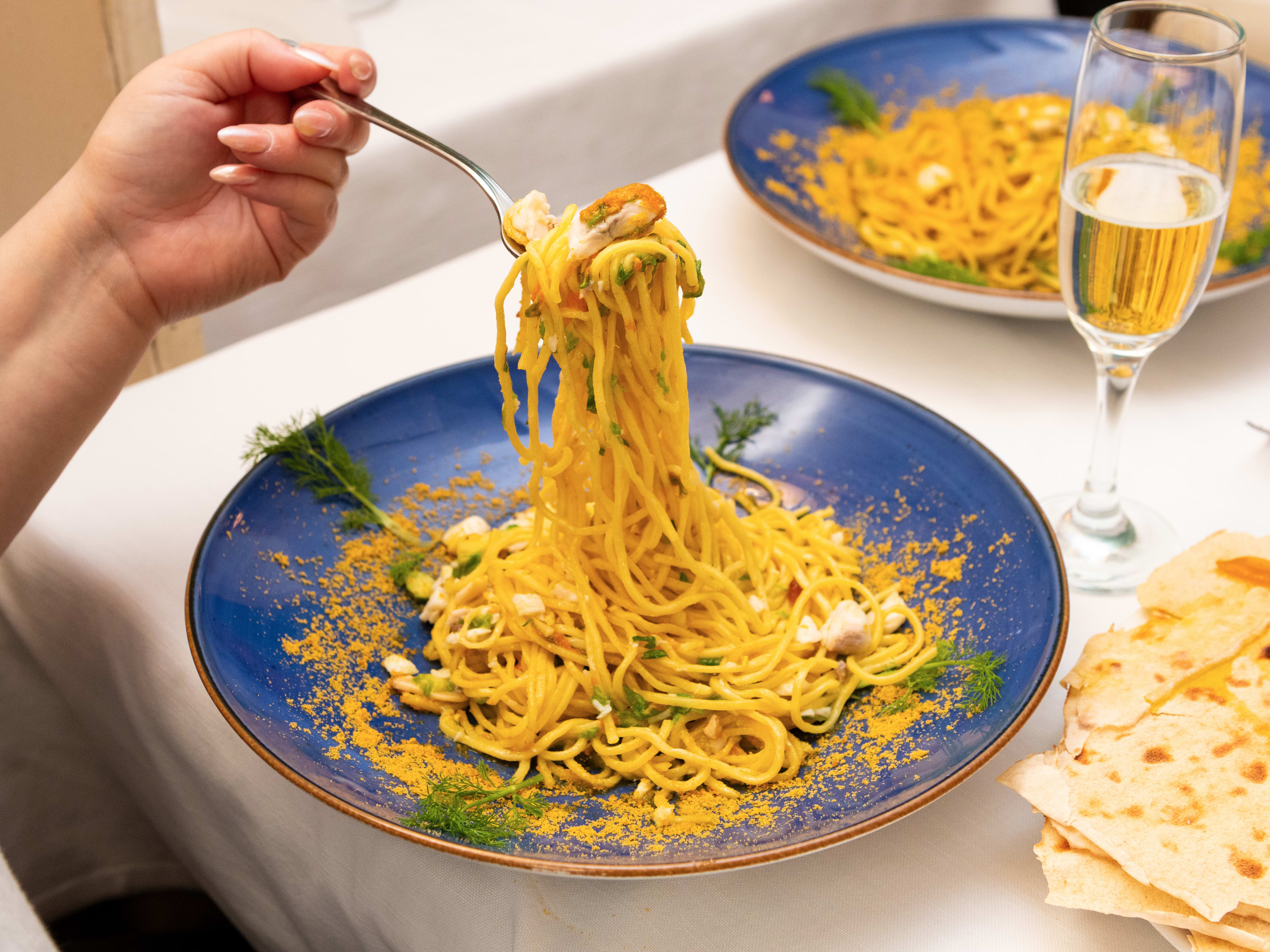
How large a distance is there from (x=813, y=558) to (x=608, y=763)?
43 cm

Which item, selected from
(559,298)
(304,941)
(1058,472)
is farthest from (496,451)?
(1058,472)

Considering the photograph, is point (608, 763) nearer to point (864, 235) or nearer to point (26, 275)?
point (26, 275)

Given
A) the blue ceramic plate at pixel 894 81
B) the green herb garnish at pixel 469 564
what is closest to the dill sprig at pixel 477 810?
the green herb garnish at pixel 469 564

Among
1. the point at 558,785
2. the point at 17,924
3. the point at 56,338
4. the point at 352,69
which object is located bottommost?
the point at 558,785

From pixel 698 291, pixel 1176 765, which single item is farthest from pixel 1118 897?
pixel 698 291

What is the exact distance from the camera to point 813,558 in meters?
1.53

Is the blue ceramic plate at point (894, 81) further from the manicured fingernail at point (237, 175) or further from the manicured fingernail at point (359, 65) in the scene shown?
the manicured fingernail at point (237, 175)

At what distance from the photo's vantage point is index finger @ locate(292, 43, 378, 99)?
1.61 m

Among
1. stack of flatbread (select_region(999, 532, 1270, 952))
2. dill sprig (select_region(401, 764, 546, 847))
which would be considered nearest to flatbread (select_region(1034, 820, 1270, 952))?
stack of flatbread (select_region(999, 532, 1270, 952))

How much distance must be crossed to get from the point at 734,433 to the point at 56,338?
947 mm

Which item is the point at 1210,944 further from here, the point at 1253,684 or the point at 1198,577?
the point at 1198,577

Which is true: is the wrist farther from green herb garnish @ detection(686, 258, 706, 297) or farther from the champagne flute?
the champagne flute

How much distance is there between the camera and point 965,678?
1252 millimetres

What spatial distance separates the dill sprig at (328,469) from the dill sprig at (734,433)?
42 cm
